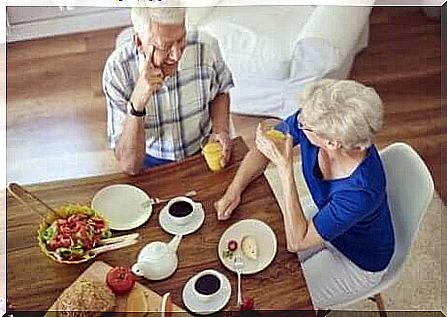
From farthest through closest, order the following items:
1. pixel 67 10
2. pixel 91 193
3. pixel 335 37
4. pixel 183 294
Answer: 1. pixel 335 37
2. pixel 67 10
3. pixel 91 193
4. pixel 183 294

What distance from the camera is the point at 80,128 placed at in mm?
1616

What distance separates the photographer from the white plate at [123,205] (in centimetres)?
142

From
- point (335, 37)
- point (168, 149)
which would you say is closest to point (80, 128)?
point (168, 149)

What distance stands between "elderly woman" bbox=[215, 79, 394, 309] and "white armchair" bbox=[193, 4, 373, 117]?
23 centimetres

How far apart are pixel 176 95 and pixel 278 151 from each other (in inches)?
9.1

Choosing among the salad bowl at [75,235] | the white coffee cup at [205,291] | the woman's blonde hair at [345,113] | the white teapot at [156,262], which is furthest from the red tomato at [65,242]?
the woman's blonde hair at [345,113]

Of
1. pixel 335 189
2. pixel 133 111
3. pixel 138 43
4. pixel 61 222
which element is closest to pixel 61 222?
pixel 61 222

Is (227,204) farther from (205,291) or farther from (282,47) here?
(282,47)

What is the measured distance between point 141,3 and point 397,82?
654 millimetres

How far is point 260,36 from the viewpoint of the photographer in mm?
1771

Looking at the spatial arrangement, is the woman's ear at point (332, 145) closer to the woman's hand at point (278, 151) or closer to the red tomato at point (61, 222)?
the woman's hand at point (278, 151)

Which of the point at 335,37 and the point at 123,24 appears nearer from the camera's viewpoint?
the point at 123,24

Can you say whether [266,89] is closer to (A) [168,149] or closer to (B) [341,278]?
(A) [168,149]

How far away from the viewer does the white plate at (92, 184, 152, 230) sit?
4.64 feet
